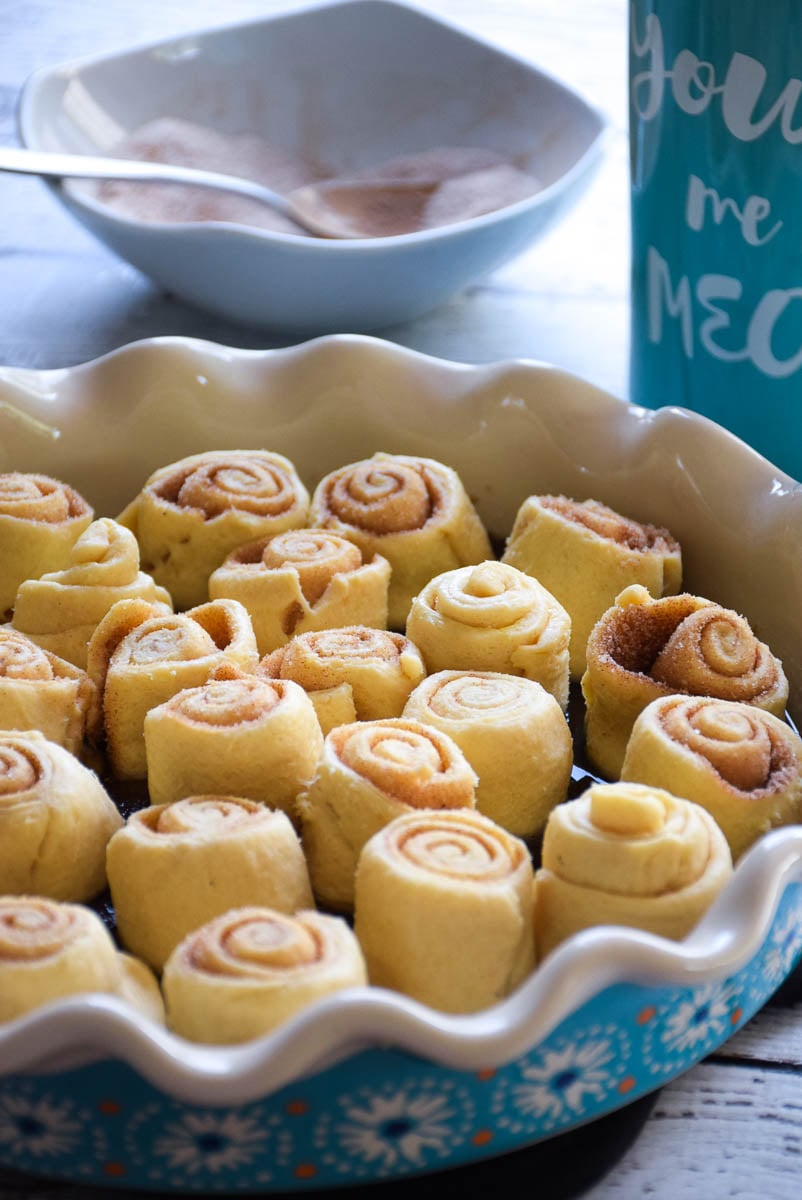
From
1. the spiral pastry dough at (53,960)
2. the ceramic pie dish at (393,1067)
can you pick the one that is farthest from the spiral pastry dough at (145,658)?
the ceramic pie dish at (393,1067)

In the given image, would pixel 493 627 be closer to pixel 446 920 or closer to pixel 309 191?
pixel 446 920

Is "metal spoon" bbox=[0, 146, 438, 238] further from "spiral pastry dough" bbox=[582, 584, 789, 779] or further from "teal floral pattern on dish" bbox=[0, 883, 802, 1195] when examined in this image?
"teal floral pattern on dish" bbox=[0, 883, 802, 1195]

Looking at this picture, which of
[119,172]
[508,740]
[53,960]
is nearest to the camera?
[53,960]

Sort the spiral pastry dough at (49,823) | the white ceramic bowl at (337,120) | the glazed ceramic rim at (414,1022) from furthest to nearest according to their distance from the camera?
the white ceramic bowl at (337,120) → the spiral pastry dough at (49,823) → the glazed ceramic rim at (414,1022)

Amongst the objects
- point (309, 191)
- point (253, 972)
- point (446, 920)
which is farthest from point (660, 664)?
point (309, 191)

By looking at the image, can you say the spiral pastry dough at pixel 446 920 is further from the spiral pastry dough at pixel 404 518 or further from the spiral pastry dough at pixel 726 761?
the spiral pastry dough at pixel 404 518
